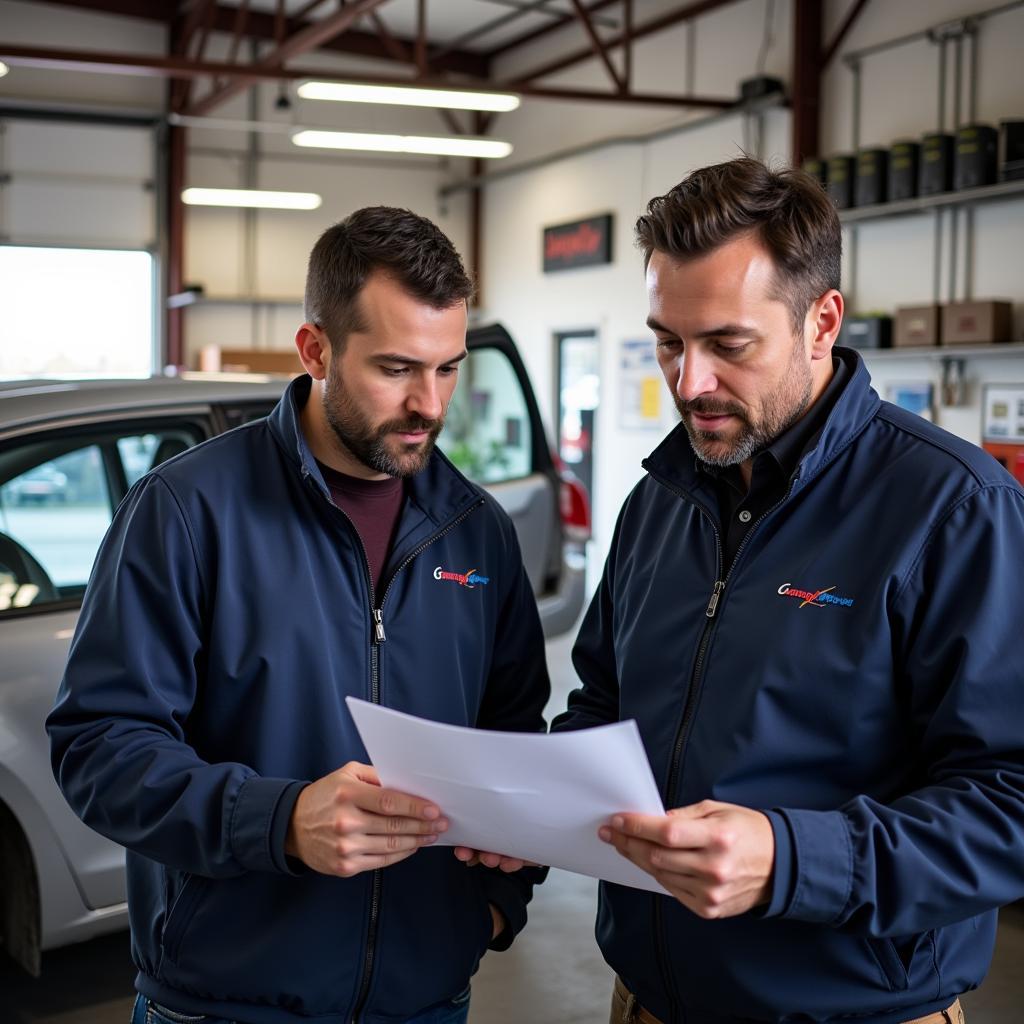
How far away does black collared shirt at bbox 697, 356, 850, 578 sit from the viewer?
1419mm

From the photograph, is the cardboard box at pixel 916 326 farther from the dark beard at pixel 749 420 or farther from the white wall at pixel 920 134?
the dark beard at pixel 749 420

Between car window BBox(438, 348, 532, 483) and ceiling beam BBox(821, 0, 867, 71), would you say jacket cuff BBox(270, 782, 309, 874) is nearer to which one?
car window BBox(438, 348, 532, 483)

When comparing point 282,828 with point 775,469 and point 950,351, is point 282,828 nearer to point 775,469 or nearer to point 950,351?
point 775,469

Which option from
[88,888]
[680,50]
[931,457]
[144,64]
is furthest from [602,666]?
[680,50]

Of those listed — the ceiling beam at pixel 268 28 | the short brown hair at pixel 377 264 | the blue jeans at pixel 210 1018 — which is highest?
the ceiling beam at pixel 268 28

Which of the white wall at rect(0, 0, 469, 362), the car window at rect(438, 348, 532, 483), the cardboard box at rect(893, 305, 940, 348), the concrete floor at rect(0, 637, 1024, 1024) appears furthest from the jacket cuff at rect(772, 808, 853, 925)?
the white wall at rect(0, 0, 469, 362)

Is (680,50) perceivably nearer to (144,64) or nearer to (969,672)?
(144,64)

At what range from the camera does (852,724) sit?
1285mm

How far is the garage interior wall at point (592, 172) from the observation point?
7.37 meters

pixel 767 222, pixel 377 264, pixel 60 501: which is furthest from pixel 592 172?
pixel 767 222

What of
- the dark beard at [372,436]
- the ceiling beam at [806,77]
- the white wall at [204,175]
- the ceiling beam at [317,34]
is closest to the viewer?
the dark beard at [372,436]

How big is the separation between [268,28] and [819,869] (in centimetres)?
1165

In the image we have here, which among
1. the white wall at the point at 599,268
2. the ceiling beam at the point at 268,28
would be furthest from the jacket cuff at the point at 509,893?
the ceiling beam at the point at 268,28

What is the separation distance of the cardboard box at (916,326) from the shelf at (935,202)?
580mm
